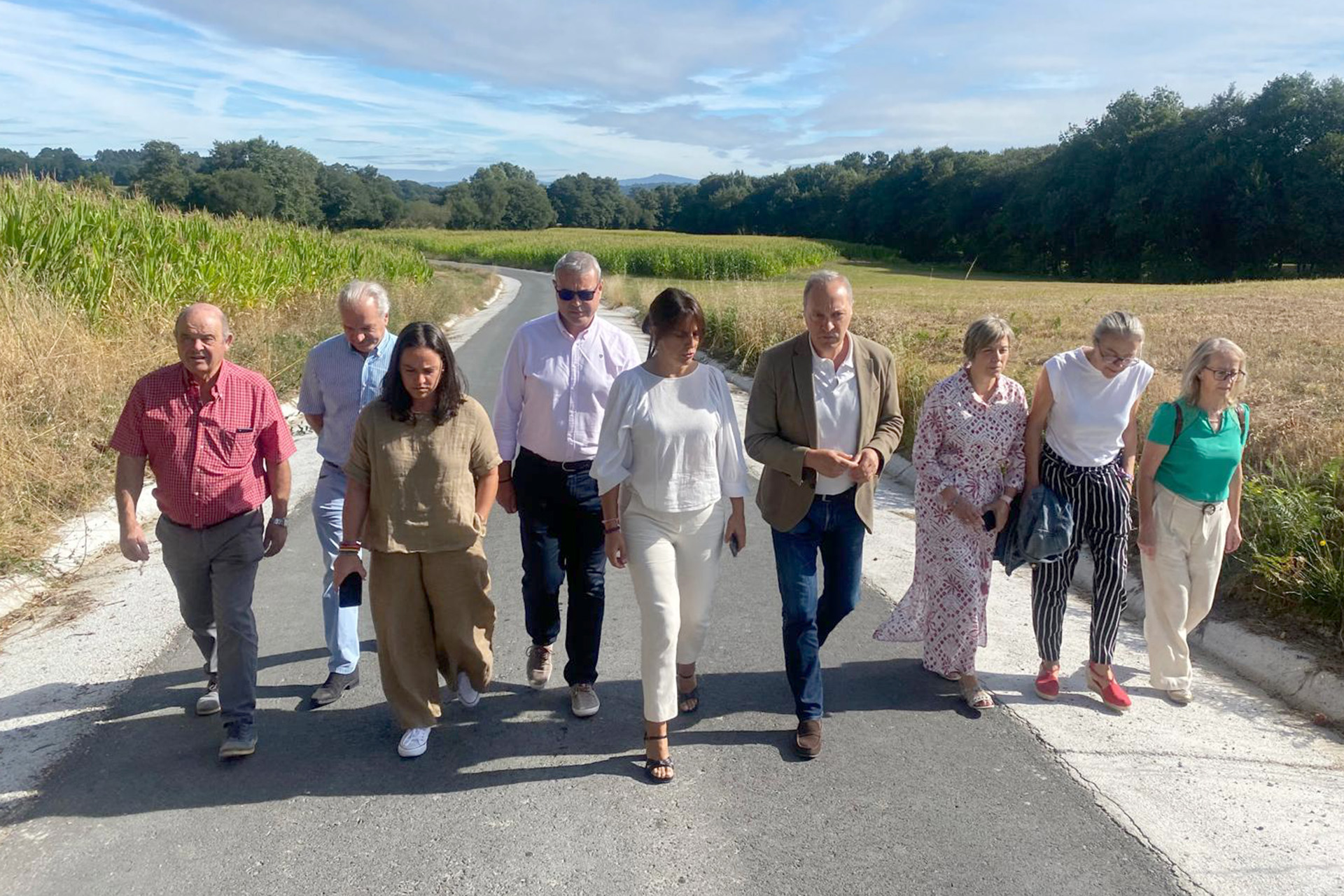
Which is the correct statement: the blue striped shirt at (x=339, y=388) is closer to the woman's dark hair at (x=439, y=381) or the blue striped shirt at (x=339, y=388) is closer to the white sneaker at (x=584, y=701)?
the woman's dark hair at (x=439, y=381)

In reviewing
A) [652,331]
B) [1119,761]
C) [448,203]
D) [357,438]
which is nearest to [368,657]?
[357,438]

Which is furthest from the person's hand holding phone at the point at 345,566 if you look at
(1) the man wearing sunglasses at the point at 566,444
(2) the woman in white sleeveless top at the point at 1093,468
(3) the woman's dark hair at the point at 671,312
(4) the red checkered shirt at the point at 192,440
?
(2) the woman in white sleeveless top at the point at 1093,468

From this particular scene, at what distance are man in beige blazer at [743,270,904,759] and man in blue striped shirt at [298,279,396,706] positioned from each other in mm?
1760

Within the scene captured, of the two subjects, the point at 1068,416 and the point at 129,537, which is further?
the point at 1068,416

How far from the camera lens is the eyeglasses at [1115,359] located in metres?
4.07

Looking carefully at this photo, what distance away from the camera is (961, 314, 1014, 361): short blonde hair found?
404 cm

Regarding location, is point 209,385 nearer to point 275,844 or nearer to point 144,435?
point 144,435

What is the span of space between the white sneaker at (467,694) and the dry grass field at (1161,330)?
16.9 feet

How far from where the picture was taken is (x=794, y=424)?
3891 millimetres

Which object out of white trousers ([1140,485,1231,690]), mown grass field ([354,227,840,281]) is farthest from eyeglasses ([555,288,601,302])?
mown grass field ([354,227,840,281])

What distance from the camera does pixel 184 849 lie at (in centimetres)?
311

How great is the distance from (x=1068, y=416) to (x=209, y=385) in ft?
12.3

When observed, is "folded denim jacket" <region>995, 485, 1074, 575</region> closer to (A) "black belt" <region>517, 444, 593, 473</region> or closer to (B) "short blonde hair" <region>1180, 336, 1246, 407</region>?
(B) "short blonde hair" <region>1180, 336, 1246, 407</region>

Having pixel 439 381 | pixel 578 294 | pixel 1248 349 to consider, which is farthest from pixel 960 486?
pixel 1248 349
